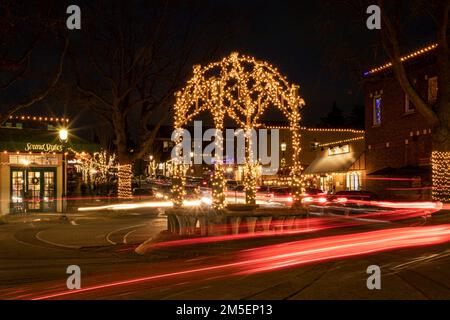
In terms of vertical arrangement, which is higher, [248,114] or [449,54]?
[449,54]

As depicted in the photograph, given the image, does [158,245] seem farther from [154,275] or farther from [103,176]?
[103,176]

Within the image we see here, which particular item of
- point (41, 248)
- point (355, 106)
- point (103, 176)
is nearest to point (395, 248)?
point (41, 248)

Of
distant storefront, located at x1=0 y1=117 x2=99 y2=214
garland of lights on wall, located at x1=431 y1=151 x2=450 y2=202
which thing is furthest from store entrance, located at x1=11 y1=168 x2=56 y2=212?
garland of lights on wall, located at x1=431 y1=151 x2=450 y2=202

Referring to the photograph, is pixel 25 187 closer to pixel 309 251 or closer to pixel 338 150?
pixel 338 150

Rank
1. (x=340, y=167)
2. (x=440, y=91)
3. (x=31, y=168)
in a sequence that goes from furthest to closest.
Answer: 1. (x=340, y=167)
2. (x=31, y=168)
3. (x=440, y=91)

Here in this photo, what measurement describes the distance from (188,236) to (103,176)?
6173 cm

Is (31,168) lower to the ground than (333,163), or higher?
lower

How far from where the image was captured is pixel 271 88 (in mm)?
19125

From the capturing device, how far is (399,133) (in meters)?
34.8

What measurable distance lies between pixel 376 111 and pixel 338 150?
28.5ft

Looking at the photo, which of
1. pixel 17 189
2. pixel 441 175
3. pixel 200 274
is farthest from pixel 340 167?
pixel 200 274

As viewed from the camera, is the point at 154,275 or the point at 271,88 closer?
the point at 154,275

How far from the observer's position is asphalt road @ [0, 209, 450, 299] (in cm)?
970

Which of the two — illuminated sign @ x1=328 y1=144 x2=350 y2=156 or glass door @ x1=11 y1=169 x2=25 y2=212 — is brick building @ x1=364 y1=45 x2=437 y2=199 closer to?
illuminated sign @ x1=328 y1=144 x2=350 y2=156
